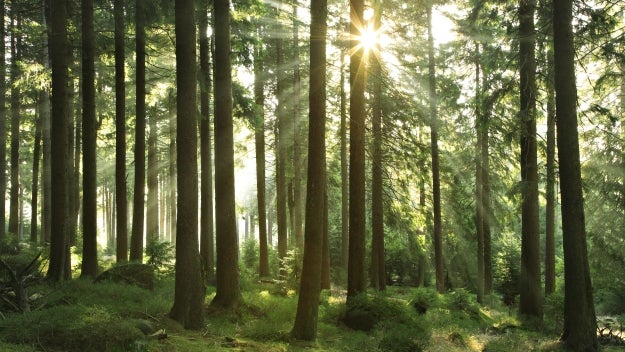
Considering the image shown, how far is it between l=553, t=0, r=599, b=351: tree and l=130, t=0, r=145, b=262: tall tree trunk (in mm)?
10733

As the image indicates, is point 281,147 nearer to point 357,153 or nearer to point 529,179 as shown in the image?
point 357,153

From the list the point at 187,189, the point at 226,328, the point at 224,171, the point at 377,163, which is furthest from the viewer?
the point at 377,163

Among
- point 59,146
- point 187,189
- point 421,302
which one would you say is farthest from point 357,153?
point 59,146

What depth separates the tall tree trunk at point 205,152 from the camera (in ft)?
47.1

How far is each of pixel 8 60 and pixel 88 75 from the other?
1007 centimetres

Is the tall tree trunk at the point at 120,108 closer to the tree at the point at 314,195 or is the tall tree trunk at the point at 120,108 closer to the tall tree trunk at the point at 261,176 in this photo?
the tall tree trunk at the point at 261,176

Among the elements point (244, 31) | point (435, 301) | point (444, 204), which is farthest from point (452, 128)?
point (244, 31)

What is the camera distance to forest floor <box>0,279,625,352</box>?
652 centimetres

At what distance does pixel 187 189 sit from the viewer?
8828mm

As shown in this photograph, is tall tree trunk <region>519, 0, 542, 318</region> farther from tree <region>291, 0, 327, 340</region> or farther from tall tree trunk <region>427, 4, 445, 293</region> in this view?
tree <region>291, 0, 327, 340</region>

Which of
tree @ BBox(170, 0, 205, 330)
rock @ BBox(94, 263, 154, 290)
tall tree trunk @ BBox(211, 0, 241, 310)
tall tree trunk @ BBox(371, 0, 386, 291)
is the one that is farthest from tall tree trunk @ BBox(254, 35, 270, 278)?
tree @ BBox(170, 0, 205, 330)

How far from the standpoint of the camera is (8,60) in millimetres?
19688

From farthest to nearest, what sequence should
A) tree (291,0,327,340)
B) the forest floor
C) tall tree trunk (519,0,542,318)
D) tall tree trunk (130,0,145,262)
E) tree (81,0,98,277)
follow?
1. tall tree trunk (130,0,145,262)
2. tall tree trunk (519,0,542,318)
3. tree (81,0,98,277)
4. tree (291,0,327,340)
5. the forest floor

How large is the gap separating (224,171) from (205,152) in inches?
216
